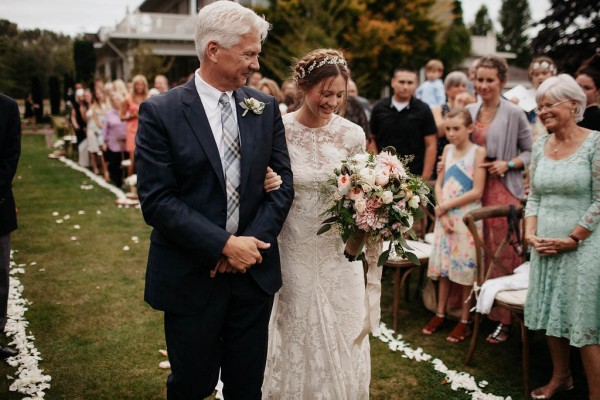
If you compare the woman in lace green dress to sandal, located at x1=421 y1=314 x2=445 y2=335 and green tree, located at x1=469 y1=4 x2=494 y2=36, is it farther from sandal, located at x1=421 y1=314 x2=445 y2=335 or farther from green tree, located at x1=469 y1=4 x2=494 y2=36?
green tree, located at x1=469 y1=4 x2=494 y2=36

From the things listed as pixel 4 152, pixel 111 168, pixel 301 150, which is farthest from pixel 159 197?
pixel 111 168

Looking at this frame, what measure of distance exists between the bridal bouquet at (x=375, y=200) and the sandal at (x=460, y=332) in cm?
214

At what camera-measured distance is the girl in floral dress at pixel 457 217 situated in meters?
4.90

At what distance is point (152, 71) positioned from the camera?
26000mm

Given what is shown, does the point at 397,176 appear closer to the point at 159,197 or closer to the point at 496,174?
the point at 159,197

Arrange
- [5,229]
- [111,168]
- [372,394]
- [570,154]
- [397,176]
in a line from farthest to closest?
[111,168]
[5,229]
[372,394]
[570,154]
[397,176]

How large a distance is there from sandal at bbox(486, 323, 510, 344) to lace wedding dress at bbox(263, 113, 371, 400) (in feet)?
6.07

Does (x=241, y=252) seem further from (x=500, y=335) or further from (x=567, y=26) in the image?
(x=567, y=26)

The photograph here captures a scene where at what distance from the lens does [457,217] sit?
16.4 feet

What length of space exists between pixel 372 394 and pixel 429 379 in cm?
52

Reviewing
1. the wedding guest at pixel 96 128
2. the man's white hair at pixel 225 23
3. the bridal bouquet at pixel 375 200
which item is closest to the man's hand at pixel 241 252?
the bridal bouquet at pixel 375 200

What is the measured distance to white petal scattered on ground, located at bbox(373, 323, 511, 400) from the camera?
3.99 metres

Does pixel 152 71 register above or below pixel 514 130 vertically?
above

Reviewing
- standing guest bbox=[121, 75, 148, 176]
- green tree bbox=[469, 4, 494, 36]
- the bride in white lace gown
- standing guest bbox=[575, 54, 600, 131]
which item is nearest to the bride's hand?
the bride in white lace gown
